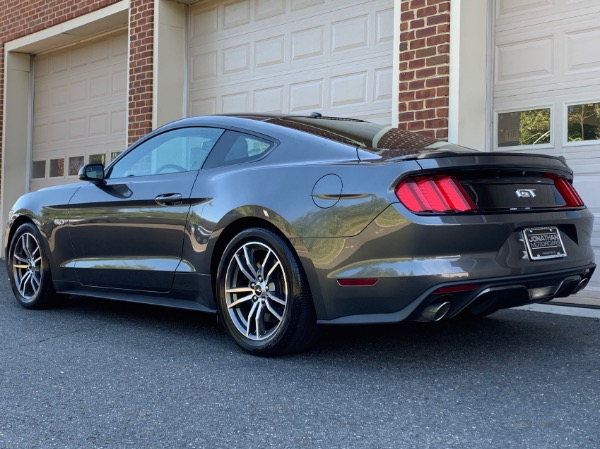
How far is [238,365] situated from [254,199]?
895mm

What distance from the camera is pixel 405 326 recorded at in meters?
4.79

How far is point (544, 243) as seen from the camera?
3.76 m

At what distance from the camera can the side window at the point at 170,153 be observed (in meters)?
4.63

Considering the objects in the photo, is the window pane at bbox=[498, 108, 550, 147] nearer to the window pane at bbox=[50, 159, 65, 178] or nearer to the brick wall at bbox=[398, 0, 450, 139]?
the brick wall at bbox=[398, 0, 450, 139]

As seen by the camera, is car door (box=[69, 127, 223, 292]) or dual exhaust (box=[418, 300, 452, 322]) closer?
dual exhaust (box=[418, 300, 452, 322])

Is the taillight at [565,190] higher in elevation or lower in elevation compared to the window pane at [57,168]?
lower

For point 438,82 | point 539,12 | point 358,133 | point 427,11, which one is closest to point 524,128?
point 438,82

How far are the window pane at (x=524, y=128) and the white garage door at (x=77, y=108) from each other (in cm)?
596

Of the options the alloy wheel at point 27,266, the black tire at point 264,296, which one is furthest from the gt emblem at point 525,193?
the alloy wheel at point 27,266

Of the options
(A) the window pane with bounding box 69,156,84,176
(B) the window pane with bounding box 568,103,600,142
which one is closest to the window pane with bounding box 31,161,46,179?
(A) the window pane with bounding box 69,156,84,176

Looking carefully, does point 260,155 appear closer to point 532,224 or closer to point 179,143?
→ point 179,143

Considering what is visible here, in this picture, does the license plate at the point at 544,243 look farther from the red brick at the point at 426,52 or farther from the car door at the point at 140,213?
the red brick at the point at 426,52

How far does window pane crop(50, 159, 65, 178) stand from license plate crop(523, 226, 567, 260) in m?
9.71

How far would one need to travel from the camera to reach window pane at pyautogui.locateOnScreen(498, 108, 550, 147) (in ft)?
20.5
